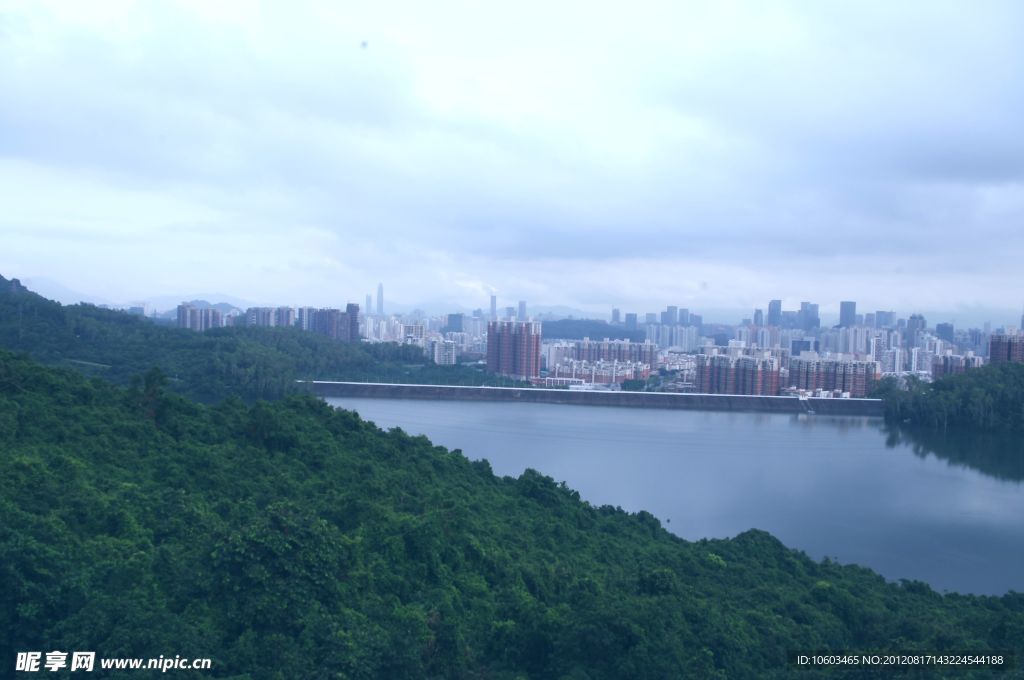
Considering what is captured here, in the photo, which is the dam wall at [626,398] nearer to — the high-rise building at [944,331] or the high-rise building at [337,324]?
the high-rise building at [337,324]

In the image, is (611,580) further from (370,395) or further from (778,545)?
(370,395)

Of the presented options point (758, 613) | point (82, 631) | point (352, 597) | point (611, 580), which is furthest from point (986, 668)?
point (82, 631)

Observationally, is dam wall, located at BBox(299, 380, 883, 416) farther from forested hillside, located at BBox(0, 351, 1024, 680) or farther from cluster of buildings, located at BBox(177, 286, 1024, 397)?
forested hillside, located at BBox(0, 351, 1024, 680)

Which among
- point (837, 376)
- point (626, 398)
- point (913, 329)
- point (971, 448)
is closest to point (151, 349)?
point (626, 398)

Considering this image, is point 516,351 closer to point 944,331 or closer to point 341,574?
point 341,574

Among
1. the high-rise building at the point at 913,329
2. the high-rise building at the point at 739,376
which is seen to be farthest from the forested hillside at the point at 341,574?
the high-rise building at the point at 913,329
